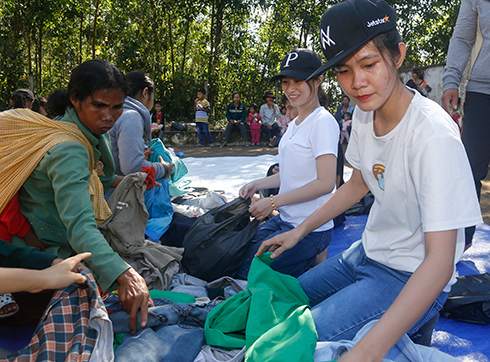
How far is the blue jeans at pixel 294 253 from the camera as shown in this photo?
232 centimetres

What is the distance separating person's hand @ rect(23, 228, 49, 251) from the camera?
5.75 feet

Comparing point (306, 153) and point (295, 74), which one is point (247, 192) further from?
point (295, 74)

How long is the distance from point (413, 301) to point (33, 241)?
5.26 feet

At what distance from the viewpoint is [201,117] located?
37.4ft

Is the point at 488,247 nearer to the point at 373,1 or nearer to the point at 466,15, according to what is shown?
the point at 466,15

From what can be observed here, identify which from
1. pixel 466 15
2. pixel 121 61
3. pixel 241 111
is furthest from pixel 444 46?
pixel 466 15

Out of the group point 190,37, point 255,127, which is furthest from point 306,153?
point 190,37

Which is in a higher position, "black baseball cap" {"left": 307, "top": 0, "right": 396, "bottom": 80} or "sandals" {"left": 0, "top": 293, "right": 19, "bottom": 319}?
"black baseball cap" {"left": 307, "top": 0, "right": 396, "bottom": 80}

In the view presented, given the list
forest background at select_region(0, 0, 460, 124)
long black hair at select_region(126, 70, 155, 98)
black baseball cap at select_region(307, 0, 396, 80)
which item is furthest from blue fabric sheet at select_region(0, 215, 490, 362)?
forest background at select_region(0, 0, 460, 124)

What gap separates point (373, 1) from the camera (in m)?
1.34

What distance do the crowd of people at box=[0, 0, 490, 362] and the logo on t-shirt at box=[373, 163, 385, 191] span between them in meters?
0.01

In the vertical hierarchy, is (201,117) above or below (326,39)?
below

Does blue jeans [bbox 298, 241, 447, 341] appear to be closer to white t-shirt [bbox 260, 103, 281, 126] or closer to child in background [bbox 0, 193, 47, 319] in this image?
child in background [bbox 0, 193, 47, 319]

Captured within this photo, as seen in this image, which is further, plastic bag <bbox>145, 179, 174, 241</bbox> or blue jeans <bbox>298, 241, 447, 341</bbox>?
plastic bag <bbox>145, 179, 174, 241</bbox>
